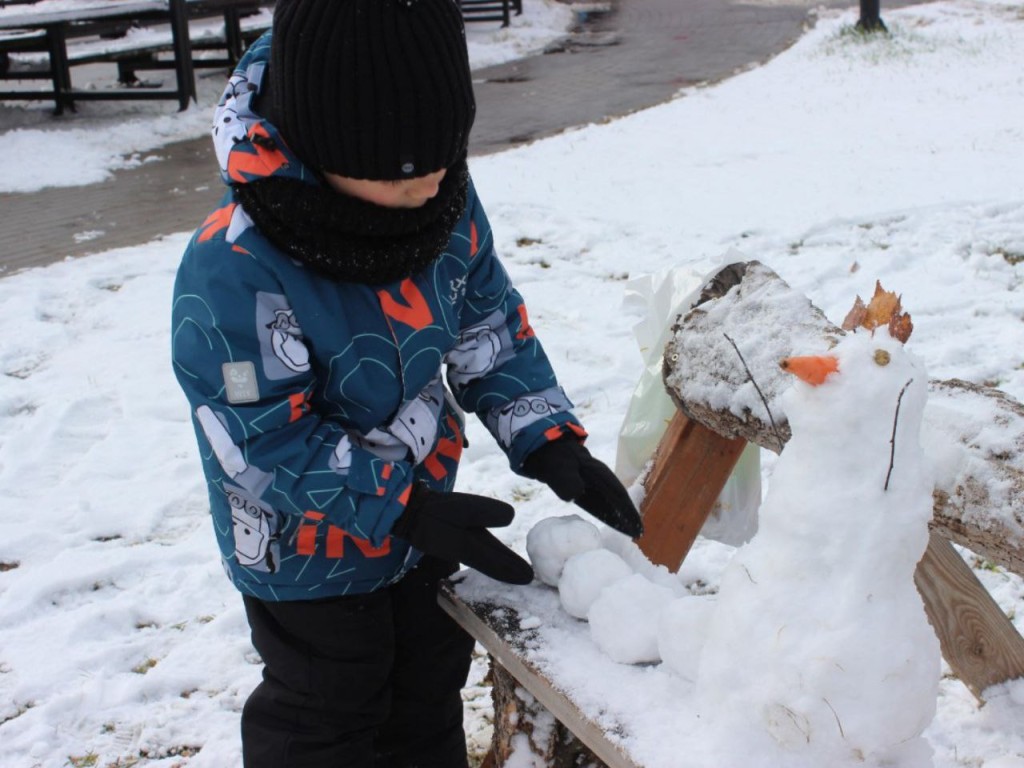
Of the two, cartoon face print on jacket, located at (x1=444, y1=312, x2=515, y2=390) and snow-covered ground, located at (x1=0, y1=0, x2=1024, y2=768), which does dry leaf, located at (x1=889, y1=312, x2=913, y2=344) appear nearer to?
snow-covered ground, located at (x1=0, y1=0, x2=1024, y2=768)

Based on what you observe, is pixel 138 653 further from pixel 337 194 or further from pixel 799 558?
pixel 799 558

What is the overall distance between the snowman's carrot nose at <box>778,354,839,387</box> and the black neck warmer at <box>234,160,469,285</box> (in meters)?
0.69

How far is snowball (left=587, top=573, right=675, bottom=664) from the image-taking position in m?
1.66

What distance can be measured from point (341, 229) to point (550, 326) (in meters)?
2.97

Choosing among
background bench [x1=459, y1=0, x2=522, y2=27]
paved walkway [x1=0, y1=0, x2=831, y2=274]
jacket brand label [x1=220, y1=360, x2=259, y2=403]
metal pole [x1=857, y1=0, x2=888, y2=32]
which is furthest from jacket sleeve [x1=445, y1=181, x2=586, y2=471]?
background bench [x1=459, y1=0, x2=522, y2=27]

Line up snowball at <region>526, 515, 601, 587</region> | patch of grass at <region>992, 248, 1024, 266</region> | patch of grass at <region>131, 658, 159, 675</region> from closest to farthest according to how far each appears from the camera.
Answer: snowball at <region>526, 515, 601, 587</region> → patch of grass at <region>131, 658, 159, 675</region> → patch of grass at <region>992, 248, 1024, 266</region>

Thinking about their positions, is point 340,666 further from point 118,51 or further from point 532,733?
point 118,51

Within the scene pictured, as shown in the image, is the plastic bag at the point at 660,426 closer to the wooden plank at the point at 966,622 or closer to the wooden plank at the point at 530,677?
the wooden plank at the point at 966,622

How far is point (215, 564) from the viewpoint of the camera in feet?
10.1

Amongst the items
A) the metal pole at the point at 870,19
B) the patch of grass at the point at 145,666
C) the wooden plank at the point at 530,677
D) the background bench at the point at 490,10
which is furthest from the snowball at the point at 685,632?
the background bench at the point at 490,10

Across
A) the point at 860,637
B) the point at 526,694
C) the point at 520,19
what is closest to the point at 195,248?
the point at 526,694

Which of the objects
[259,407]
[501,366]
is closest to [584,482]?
[501,366]

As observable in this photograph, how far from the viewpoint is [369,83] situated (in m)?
1.56

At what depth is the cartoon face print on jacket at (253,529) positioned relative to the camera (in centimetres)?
185
